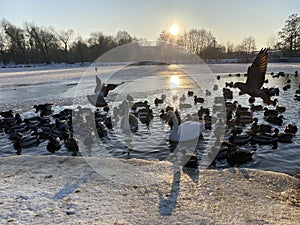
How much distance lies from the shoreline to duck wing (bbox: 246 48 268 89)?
265 centimetres

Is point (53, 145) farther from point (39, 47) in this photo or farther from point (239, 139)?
point (39, 47)

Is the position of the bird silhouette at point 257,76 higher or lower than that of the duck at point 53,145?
higher

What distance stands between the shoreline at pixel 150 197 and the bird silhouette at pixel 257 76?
8.08 ft

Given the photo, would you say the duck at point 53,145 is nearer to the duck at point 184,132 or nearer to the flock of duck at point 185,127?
the flock of duck at point 185,127

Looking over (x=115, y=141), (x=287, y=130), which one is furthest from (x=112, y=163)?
(x=287, y=130)

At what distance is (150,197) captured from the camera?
16.5 feet

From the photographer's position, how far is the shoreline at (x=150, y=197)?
14.1 ft

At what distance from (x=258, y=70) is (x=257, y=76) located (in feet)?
0.65

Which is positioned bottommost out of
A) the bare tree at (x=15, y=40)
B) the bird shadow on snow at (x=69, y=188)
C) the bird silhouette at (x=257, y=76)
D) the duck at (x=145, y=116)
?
the bird shadow on snow at (x=69, y=188)

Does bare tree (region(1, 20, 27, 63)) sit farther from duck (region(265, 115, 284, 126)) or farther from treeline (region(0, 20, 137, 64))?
duck (region(265, 115, 284, 126))

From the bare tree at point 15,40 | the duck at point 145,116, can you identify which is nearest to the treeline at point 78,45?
the bare tree at point 15,40

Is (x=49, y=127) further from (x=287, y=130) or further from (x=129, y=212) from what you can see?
(x=287, y=130)

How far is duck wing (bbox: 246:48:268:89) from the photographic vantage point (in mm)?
7305

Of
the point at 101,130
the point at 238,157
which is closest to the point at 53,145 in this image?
the point at 101,130
